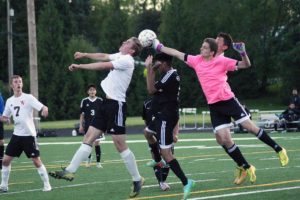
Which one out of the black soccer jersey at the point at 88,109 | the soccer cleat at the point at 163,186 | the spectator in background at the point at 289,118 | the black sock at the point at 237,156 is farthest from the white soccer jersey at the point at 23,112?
the spectator in background at the point at 289,118

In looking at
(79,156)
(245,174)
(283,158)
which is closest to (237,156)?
(245,174)

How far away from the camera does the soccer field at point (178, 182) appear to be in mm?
10797

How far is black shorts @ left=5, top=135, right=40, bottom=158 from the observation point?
39.9 feet

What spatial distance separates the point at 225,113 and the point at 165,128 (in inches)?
52.5

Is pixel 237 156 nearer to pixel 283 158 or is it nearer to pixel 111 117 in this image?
pixel 283 158

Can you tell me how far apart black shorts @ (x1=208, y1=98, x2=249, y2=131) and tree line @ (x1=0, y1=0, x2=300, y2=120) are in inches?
1804

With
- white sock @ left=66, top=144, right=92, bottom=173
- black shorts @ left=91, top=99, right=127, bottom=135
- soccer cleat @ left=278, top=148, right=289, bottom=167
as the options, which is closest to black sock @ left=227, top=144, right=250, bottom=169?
soccer cleat @ left=278, top=148, right=289, bottom=167

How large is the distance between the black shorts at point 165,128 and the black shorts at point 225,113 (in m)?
0.94

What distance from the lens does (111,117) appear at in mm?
10625

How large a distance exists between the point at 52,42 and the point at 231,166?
150 ft

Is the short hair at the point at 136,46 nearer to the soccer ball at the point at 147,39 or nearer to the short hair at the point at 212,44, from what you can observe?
the soccer ball at the point at 147,39

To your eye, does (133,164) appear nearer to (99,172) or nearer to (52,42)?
(99,172)

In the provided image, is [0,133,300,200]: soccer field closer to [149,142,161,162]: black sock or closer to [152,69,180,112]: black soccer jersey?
[149,142,161,162]: black sock

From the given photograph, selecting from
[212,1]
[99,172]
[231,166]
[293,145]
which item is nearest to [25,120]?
[99,172]
